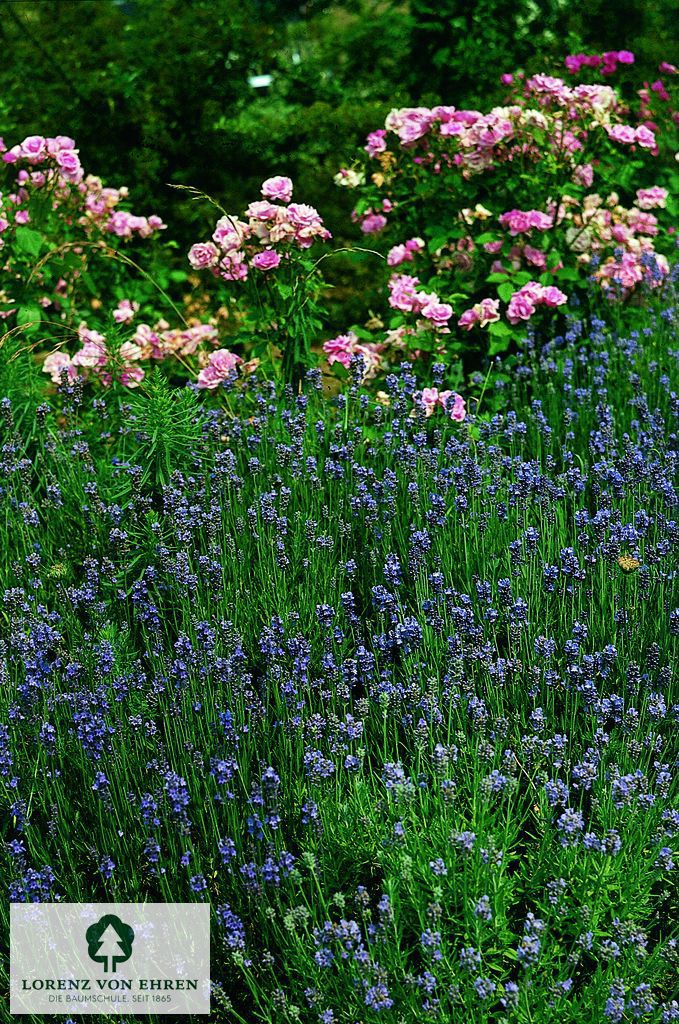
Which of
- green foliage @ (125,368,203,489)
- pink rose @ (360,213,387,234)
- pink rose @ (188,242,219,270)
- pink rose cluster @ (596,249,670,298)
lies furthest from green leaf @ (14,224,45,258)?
pink rose cluster @ (596,249,670,298)

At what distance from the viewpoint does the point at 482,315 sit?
510 cm

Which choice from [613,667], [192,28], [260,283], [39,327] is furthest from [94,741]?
[192,28]

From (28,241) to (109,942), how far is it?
3600 mm

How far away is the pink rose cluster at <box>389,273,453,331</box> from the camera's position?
4.93 m

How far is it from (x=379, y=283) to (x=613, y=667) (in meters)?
3.60

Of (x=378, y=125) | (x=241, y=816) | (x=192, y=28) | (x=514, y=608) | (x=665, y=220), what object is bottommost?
(x=241, y=816)

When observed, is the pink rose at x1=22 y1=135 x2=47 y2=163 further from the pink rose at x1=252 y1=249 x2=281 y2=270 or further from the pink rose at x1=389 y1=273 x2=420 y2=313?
the pink rose at x1=389 y1=273 x2=420 y2=313

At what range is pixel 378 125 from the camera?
293 inches

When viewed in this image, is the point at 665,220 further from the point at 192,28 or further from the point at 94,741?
the point at 94,741

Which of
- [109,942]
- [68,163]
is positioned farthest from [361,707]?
[68,163]

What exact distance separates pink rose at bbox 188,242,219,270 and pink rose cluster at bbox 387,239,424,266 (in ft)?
2.90

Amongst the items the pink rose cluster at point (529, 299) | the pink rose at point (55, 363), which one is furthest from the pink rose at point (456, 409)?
the pink rose at point (55, 363)

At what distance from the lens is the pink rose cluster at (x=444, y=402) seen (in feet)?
14.8

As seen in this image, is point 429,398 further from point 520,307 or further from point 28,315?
point 28,315
